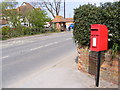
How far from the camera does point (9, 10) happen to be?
81.2 feet

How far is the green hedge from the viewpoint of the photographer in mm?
3836

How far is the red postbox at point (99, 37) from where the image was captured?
148 inches

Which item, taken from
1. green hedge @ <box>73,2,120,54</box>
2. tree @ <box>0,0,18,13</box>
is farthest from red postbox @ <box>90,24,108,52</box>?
tree @ <box>0,0,18,13</box>

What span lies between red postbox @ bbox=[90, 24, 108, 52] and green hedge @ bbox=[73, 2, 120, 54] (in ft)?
0.77

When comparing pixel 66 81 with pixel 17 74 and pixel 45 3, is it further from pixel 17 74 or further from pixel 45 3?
pixel 45 3

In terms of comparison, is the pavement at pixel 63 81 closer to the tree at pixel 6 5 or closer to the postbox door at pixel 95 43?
the postbox door at pixel 95 43

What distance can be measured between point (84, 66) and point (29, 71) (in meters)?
2.30

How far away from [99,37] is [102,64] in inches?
39.8

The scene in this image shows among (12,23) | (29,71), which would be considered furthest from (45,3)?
(29,71)

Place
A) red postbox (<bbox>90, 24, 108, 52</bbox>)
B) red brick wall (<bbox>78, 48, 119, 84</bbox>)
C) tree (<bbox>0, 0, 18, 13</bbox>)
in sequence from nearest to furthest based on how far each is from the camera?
1. red postbox (<bbox>90, 24, 108, 52</bbox>)
2. red brick wall (<bbox>78, 48, 119, 84</bbox>)
3. tree (<bbox>0, 0, 18, 13</bbox>)

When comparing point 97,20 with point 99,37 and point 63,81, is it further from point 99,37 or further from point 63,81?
point 63,81

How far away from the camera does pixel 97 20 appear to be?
4305 mm

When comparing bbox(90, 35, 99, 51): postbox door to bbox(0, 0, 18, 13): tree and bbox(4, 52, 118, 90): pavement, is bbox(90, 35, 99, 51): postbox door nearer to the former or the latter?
bbox(4, 52, 118, 90): pavement

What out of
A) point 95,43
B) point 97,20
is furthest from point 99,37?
point 97,20
